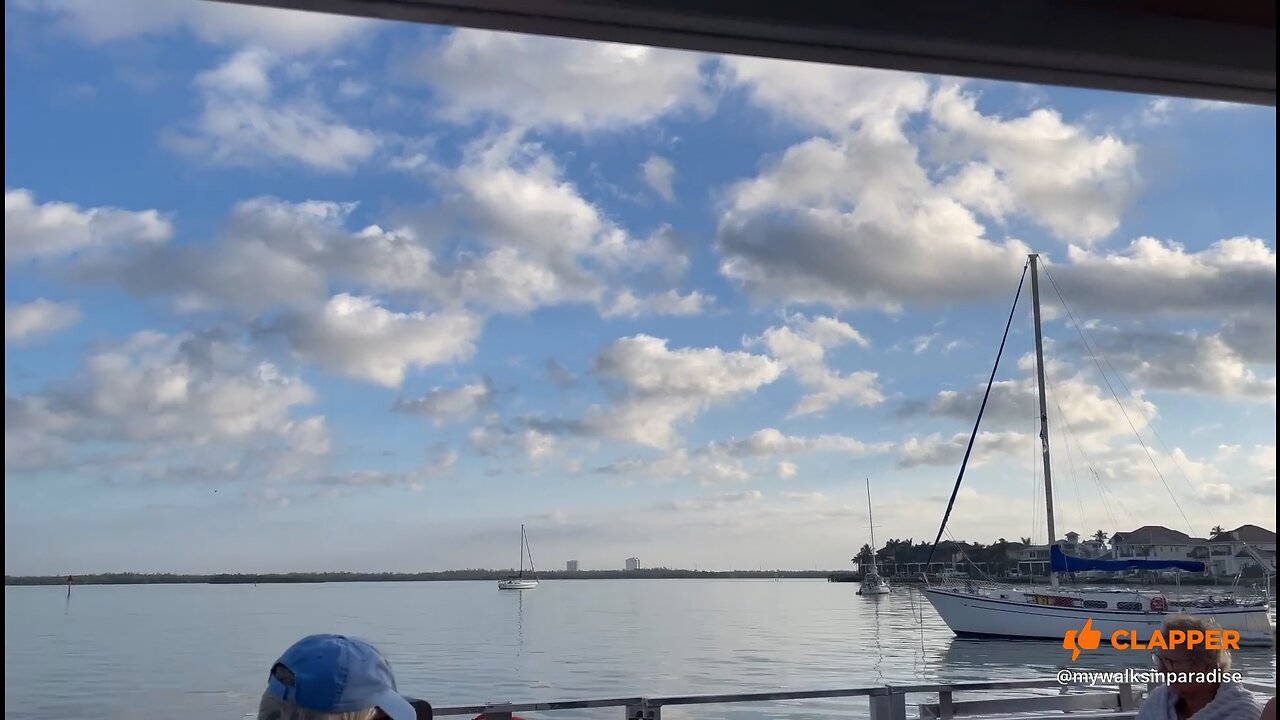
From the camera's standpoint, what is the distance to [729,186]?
130 feet

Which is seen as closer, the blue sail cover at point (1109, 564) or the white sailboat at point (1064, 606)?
the blue sail cover at point (1109, 564)

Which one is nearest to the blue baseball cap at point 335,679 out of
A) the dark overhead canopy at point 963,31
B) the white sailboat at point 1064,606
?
the dark overhead canopy at point 963,31

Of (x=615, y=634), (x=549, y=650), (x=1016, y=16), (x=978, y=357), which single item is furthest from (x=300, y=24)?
(x=978, y=357)

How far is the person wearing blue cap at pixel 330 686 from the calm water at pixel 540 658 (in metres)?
7.20

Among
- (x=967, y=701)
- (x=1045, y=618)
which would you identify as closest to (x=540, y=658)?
(x=1045, y=618)

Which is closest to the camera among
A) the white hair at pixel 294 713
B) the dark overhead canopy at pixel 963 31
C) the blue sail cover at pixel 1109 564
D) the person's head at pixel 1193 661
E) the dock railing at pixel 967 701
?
the white hair at pixel 294 713

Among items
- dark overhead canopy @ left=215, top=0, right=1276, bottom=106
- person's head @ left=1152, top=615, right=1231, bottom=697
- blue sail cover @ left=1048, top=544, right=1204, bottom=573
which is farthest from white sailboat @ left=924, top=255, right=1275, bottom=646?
dark overhead canopy @ left=215, top=0, right=1276, bottom=106

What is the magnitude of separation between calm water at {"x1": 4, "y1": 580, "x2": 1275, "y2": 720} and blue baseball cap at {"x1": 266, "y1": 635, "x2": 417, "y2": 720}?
23.6 ft

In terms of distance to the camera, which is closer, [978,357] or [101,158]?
[101,158]

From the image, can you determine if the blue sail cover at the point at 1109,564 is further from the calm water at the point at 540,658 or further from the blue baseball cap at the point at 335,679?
the blue baseball cap at the point at 335,679

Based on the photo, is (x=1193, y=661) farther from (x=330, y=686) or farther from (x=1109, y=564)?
(x=1109, y=564)

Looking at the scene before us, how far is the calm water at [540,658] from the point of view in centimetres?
2033

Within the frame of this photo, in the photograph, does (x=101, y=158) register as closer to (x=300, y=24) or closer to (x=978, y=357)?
(x=300, y=24)

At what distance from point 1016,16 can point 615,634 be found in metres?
39.0
